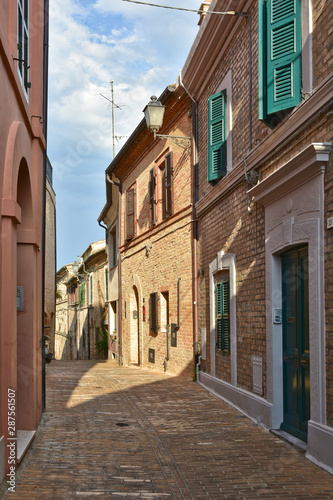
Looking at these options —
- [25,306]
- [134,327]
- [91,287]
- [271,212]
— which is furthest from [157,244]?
[91,287]

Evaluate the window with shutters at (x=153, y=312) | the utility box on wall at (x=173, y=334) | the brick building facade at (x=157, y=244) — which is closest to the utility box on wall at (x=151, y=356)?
the brick building facade at (x=157, y=244)

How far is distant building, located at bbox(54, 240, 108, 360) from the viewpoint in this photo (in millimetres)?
29009

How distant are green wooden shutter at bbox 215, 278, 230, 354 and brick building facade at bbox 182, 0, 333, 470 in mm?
35

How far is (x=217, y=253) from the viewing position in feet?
34.8

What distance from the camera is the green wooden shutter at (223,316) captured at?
9891 mm

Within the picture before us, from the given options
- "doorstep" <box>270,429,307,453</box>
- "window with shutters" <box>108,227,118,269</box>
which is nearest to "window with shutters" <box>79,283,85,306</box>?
"window with shutters" <box>108,227,118,269</box>

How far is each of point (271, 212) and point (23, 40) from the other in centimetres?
361

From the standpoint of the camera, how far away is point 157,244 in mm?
15977

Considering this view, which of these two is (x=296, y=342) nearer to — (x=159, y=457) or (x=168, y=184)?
(x=159, y=457)

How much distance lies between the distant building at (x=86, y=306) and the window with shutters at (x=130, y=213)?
7.49 metres

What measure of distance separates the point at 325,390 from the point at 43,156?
4849mm

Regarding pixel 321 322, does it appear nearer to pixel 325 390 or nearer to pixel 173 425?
pixel 325 390

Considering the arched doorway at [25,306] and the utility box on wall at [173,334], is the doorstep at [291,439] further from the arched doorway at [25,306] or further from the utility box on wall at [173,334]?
the utility box on wall at [173,334]

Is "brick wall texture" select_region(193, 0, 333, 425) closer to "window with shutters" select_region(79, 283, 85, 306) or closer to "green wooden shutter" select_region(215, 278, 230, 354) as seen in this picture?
"green wooden shutter" select_region(215, 278, 230, 354)
